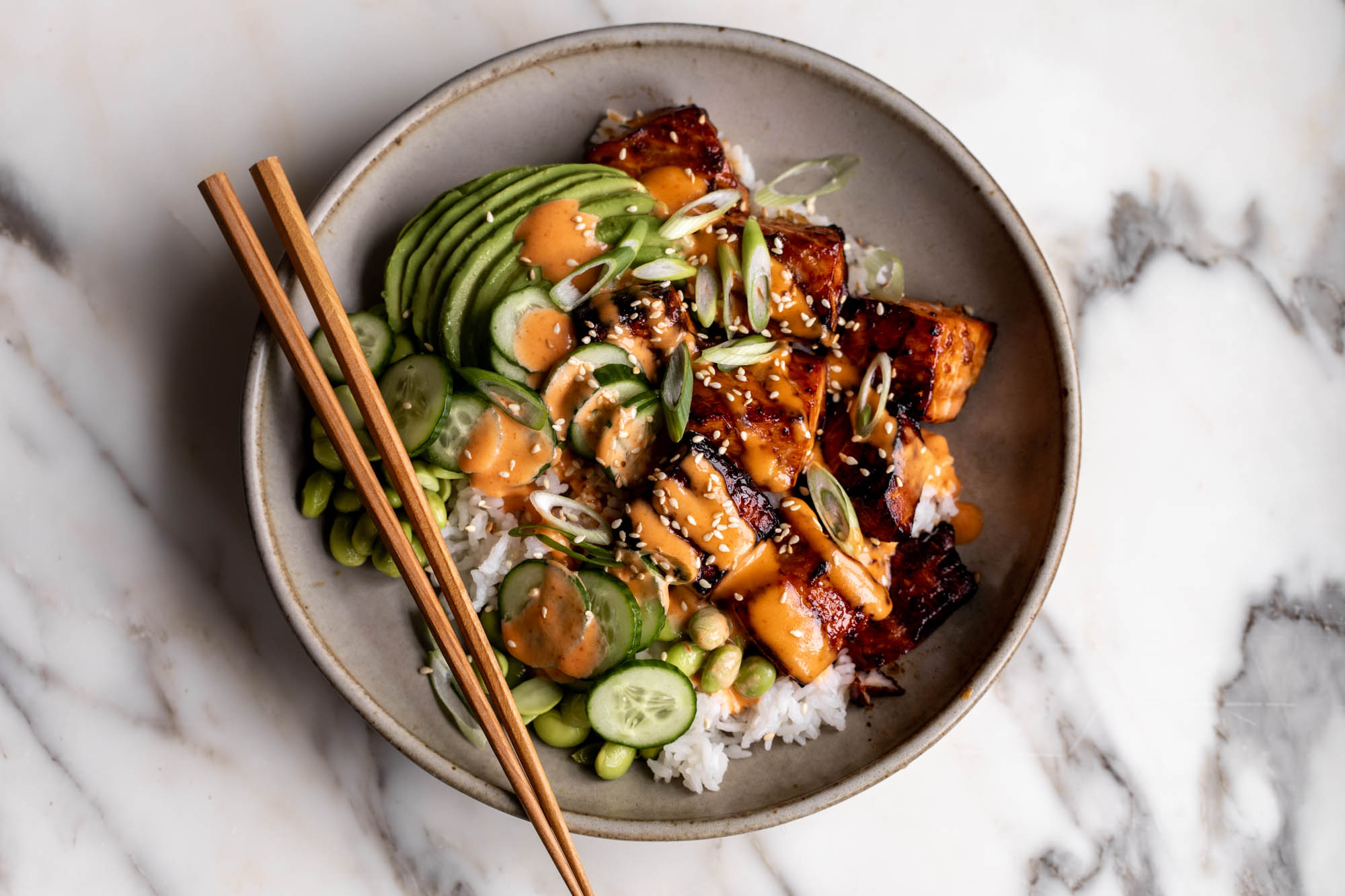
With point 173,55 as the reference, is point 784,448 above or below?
below

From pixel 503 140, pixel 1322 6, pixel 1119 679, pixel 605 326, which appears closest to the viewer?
pixel 605 326

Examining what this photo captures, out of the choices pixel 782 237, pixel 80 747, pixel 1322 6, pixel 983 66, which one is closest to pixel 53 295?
pixel 80 747

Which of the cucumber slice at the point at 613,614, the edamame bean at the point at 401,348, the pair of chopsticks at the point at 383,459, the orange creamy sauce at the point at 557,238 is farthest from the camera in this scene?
the edamame bean at the point at 401,348

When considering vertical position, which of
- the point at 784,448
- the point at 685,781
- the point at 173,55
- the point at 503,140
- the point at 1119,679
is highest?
the point at 173,55

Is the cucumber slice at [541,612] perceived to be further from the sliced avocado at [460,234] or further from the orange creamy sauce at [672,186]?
the orange creamy sauce at [672,186]

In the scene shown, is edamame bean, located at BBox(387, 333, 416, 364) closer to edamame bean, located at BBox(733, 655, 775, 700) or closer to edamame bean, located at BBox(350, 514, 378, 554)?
edamame bean, located at BBox(350, 514, 378, 554)

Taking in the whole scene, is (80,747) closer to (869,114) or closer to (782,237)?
(782,237)

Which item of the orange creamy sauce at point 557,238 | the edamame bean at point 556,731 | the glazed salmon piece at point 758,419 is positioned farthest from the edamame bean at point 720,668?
the orange creamy sauce at point 557,238
